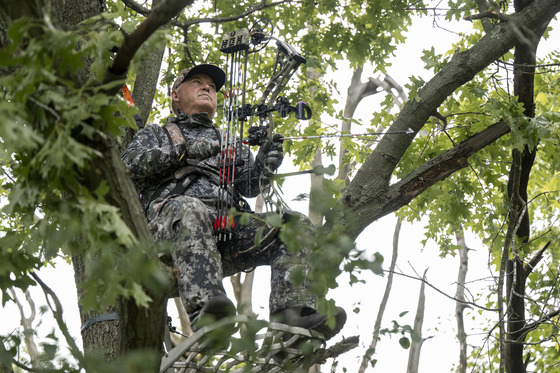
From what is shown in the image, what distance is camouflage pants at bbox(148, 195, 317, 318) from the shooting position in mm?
3896

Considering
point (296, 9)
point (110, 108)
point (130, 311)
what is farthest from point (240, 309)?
point (296, 9)

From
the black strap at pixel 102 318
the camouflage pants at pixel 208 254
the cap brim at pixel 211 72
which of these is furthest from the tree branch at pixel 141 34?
the cap brim at pixel 211 72

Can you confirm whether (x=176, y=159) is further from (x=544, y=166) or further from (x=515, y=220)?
(x=544, y=166)

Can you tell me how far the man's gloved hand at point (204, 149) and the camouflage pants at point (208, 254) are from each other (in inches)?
11.1

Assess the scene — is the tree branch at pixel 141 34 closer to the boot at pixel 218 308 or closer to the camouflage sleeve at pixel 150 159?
the boot at pixel 218 308

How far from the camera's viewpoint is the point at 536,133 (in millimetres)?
5316

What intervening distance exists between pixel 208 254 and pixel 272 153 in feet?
2.28

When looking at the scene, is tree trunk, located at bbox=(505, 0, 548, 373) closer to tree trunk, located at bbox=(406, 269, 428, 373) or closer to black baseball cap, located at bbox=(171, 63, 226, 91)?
black baseball cap, located at bbox=(171, 63, 226, 91)

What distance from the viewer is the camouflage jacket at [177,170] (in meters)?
4.41

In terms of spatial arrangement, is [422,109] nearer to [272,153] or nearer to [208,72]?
[272,153]

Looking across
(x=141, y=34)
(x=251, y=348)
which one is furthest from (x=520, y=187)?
(x=141, y=34)

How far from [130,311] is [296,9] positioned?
5312mm

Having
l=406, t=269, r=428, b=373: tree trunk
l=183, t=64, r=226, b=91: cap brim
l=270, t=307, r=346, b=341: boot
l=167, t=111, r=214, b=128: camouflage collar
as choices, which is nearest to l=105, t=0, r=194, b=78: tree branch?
l=270, t=307, r=346, b=341: boot

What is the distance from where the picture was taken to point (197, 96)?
5172 millimetres
